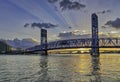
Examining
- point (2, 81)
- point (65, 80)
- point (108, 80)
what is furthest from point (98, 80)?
point (2, 81)

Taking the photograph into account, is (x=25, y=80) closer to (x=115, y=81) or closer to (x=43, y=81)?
(x=43, y=81)

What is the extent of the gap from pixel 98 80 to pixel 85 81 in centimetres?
272

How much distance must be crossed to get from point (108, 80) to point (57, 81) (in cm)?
845

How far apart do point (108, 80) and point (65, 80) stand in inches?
275

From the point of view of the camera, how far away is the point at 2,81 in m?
43.2

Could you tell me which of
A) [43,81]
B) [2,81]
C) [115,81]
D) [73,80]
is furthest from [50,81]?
[115,81]

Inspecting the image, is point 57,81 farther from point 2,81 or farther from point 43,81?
point 2,81

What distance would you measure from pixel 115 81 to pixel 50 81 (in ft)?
33.2

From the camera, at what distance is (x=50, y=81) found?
4350 cm

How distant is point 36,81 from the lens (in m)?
43.2

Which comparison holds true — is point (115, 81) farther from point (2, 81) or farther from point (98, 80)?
point (2, 81)

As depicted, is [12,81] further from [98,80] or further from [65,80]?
[98,80]

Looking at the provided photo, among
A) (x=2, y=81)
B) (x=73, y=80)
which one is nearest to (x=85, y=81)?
(x=73, y=80)

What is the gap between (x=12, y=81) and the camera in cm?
4316
